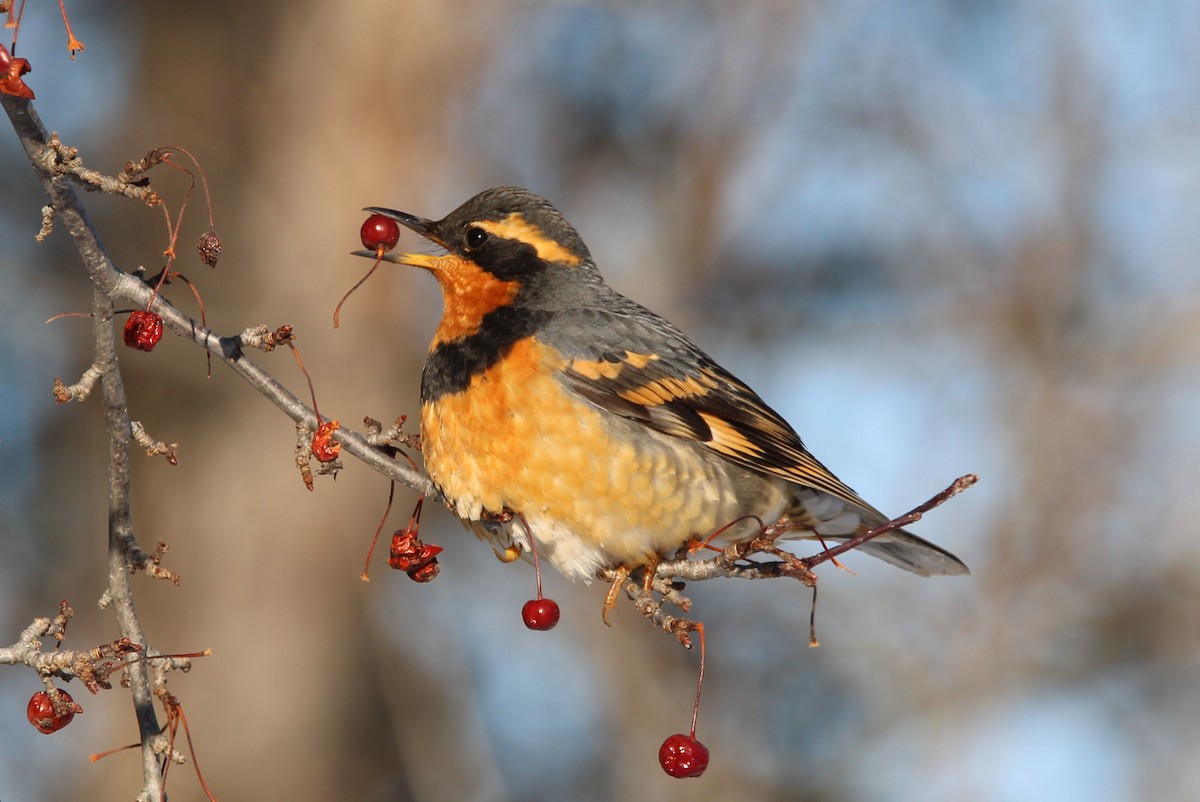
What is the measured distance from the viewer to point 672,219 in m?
11.0

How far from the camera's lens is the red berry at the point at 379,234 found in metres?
4.35

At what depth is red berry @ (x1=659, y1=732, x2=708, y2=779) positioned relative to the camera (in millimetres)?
3982

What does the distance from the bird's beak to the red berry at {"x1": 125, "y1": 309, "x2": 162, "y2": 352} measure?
115 cm

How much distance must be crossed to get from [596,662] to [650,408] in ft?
16.9

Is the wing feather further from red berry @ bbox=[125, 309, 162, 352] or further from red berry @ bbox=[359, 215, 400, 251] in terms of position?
red berry @ bbox=[125, 309, 162, 352]

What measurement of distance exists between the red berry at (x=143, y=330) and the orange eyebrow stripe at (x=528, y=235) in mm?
2011

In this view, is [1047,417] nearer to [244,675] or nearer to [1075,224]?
[1075,224]

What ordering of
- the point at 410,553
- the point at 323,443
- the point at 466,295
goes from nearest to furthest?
the point at 323,443
the point at 410,553
the point at 466,295

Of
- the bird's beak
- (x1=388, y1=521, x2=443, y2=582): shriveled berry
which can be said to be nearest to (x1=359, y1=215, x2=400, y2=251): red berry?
the bird's beak

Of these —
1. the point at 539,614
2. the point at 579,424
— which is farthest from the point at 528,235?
the point at 539,614

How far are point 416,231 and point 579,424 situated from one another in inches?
42.7

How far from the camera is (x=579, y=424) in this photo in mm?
4586

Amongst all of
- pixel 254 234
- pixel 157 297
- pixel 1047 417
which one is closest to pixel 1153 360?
pixel 1047 417

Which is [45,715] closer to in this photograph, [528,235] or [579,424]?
[579,424]
